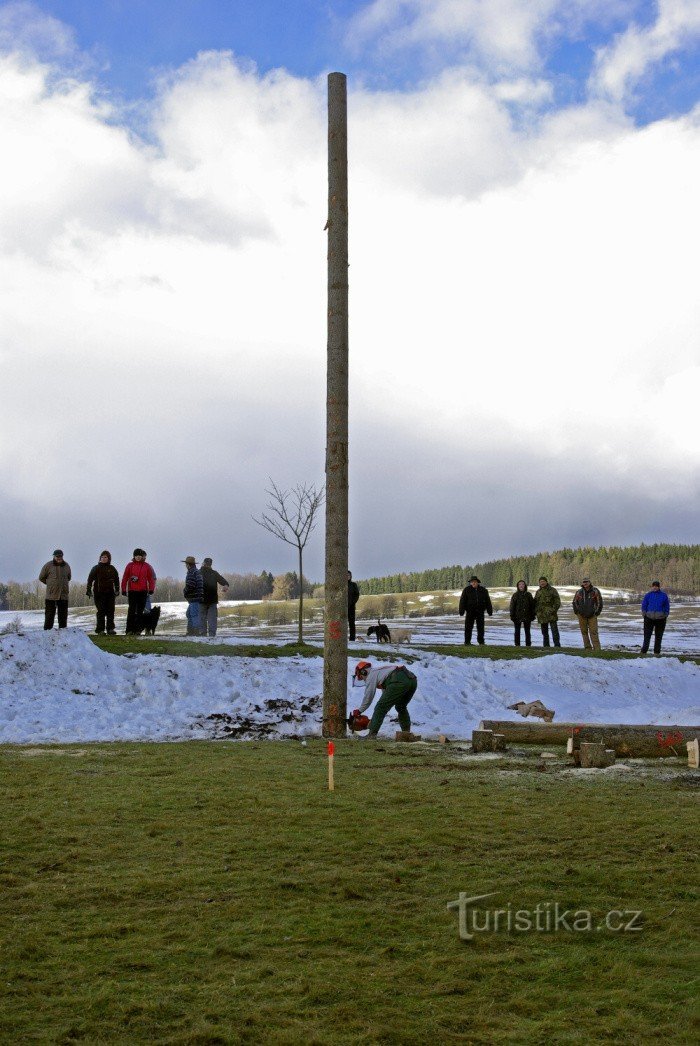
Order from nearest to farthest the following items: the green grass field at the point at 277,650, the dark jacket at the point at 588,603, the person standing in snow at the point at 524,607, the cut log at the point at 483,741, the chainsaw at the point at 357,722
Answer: the cut log at the point at 483,741, the chainsaw at the point at 357,722, the green grass field at the point at 277,650, the dark jacket at the point at 588,603, the person standing in snow at the point at 524,607

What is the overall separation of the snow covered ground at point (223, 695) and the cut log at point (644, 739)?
174 inches

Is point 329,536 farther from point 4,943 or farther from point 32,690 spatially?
point 4,943

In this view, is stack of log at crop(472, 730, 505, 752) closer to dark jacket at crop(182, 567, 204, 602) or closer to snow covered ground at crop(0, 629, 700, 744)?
snow covered ground at crop(0, 629, 700, 744)

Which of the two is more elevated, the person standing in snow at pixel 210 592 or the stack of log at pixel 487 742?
the person standing in snow at pixel 210 592

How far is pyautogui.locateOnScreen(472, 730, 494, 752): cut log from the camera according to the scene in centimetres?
1238

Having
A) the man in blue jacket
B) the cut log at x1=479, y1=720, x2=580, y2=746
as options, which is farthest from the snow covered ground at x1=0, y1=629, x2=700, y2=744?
the man in blue jacket

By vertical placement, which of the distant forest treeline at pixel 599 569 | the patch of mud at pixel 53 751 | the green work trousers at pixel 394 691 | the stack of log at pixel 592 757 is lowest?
the patch of mud at pixel 53 751

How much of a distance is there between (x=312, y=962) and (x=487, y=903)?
1.26 metres

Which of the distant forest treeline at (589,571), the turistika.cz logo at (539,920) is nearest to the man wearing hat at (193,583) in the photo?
the turistika.cz logo at (539,920)

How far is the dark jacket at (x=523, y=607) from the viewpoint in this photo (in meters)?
28.1

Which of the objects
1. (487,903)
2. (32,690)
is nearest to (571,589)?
(32,690)

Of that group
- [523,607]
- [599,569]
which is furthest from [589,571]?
[523,607]

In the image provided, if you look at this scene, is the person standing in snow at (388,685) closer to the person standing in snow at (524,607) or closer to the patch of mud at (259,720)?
the patch of mud at (259,720)

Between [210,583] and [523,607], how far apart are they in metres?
9.72
